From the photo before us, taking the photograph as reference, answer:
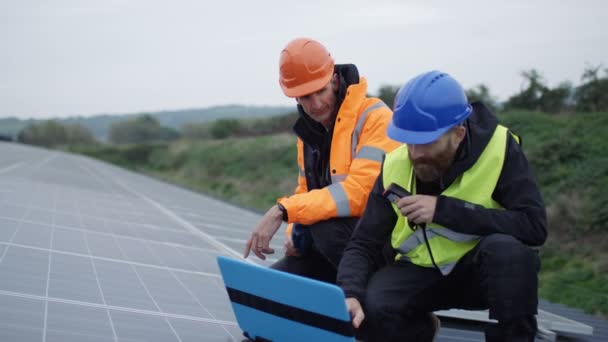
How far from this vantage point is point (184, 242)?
22.1 feet

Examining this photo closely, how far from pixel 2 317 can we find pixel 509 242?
6.09 feet

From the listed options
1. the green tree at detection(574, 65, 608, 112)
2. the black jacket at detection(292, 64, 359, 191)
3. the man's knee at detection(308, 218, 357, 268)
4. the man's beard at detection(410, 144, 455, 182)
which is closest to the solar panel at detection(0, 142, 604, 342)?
the man's knee at detection(308, 218, 357, 268)

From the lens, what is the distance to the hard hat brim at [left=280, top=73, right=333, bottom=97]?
3738 mm

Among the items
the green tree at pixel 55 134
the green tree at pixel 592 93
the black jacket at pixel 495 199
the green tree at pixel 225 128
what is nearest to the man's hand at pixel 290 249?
the black jacket at pixel 495 199

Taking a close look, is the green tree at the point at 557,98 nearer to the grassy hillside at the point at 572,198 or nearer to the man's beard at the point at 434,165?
the grassy hillside at the point at 572,198

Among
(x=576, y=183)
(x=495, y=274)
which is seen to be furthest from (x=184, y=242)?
(x=576, y=183)

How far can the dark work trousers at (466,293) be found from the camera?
2793 mm

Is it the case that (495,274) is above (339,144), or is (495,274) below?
below

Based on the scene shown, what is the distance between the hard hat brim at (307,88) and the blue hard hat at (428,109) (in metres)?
Result: 0.78

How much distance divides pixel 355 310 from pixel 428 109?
783 mm

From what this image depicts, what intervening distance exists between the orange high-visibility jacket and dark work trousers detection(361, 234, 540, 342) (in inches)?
17.1

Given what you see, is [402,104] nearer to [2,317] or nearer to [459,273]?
[459,273]

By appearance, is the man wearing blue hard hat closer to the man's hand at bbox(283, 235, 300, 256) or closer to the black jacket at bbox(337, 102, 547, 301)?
the black jacket at bbox(337, 102, 547, 301)

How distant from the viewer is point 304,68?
3734 mm
